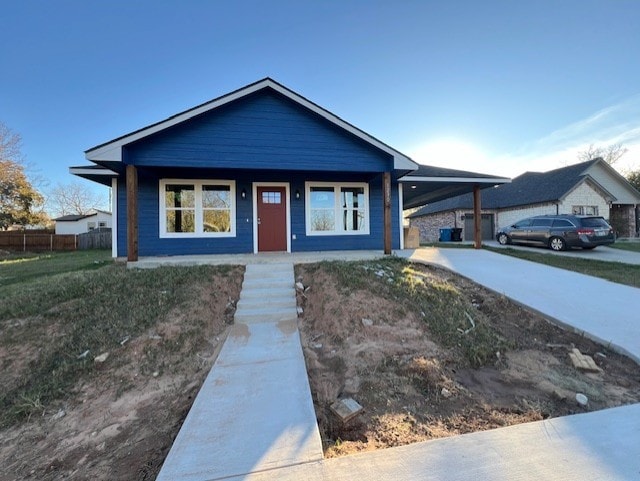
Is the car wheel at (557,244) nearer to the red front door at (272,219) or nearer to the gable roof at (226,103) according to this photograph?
the gable roof at (226,103)

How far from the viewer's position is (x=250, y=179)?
9.73m

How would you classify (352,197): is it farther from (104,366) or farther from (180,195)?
(104,366)

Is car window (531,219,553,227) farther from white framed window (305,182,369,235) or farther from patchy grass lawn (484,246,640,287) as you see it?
white framed window (305,182,369,235)

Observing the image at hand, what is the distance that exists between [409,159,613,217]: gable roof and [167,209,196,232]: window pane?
19.6 m

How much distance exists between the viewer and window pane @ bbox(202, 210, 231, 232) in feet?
31.2

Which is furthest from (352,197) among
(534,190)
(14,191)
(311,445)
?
(14,191)

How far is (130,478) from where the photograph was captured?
200 centimetres

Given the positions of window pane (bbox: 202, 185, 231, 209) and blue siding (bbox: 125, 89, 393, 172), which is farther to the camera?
window pane (bbox: 202, 185, 231, 209)

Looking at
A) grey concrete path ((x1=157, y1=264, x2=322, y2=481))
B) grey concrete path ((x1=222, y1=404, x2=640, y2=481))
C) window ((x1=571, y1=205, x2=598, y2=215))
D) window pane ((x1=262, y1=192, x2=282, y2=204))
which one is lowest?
grey concrete path ((x1=222, y1=404, x2=640, y2=481))

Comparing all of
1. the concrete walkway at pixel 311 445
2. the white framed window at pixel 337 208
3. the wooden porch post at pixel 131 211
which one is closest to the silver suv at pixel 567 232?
the white framed window at pixel 337 208

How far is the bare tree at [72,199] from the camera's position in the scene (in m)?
43.4

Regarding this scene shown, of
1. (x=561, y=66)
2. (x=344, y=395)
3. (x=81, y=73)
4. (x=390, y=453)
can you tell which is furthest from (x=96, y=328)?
(x=561, y=66)

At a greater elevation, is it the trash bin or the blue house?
the blue house

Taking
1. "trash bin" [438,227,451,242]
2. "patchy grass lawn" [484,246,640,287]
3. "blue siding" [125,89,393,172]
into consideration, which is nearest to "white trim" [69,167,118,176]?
"blue siding" [125,89,393,172]
